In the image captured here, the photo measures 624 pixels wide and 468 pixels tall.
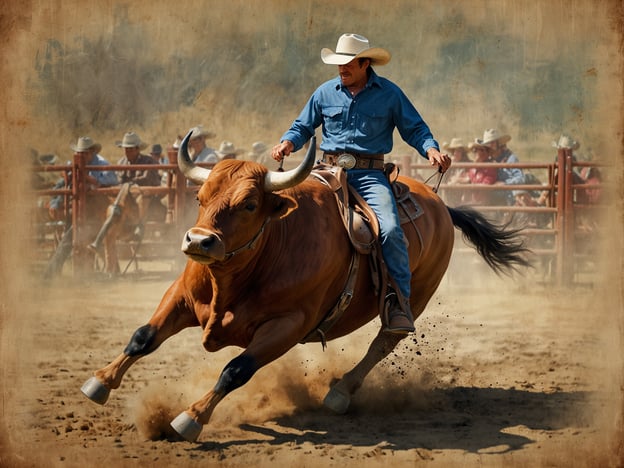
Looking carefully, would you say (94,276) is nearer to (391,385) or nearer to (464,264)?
(464,264)

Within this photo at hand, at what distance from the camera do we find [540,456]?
15.8 feet

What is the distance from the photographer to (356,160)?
558 centimetres

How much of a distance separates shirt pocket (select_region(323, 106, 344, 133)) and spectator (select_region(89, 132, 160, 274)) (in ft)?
22.8

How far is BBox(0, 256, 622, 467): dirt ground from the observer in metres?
4.73

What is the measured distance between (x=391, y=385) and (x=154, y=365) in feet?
5.90

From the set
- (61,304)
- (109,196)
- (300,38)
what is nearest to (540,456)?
(61,304)

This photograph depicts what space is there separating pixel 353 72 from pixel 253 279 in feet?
4.70

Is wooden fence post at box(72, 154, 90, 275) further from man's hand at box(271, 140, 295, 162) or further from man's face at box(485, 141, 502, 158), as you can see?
man's hand at box(271, 140, 295, 162)

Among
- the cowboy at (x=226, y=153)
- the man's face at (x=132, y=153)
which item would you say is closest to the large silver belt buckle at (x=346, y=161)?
the cowboy at (x=226, y=153)

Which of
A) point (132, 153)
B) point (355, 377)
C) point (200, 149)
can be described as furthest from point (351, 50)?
point (200, 149)

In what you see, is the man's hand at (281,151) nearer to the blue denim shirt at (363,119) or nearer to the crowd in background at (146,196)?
the blue denim shirt at (363,119)

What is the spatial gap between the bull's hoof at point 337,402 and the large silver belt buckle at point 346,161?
1332 mm

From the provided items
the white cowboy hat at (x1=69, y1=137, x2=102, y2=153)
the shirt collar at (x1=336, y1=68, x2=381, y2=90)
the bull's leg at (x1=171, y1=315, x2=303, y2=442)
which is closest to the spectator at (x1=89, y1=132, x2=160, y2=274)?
the white cowboy hat at (x1=69, y1=137, x2=102, y2=153)

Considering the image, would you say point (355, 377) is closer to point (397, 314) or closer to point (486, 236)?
point (397, 314)
